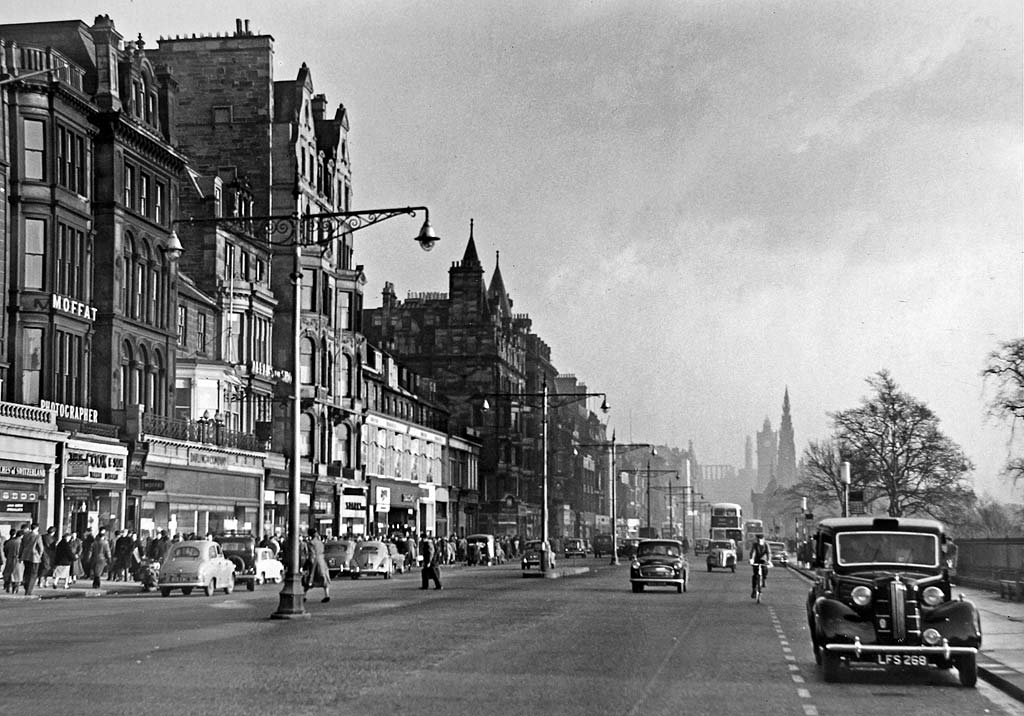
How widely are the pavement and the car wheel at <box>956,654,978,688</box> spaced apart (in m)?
0.35

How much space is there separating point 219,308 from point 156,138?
1105 cm

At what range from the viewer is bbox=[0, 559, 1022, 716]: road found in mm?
14734

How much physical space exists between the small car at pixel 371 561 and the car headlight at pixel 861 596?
41690 millimetres

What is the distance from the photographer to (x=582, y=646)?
73.2 ft

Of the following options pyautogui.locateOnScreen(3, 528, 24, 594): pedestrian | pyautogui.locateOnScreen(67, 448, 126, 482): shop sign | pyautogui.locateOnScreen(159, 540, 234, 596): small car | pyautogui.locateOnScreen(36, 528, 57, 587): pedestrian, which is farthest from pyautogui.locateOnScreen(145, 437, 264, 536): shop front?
pyautogui.locateOnScreen(3, 528, 24, 594): pedestrian

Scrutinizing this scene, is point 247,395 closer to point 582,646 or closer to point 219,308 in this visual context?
point 219,308

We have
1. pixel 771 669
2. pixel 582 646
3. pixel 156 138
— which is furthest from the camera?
pixel 156 138

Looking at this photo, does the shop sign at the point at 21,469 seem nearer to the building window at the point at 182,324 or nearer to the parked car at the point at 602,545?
the building window at the point at 182,324

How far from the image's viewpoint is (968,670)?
57.5 feet

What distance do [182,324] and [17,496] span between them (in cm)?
1641

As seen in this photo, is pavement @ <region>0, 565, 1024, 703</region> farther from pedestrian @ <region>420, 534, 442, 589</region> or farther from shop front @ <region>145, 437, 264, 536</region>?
pedestrian @ <region>420, 534, 442, 589</region>

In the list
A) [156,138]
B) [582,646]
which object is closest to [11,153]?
[156,138]

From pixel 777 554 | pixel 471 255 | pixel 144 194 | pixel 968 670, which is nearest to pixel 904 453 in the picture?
pixel 777 554

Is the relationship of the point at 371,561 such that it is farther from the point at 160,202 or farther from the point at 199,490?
the point at 160,202
